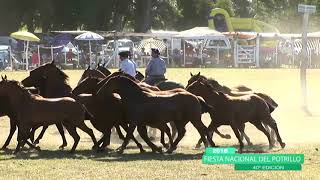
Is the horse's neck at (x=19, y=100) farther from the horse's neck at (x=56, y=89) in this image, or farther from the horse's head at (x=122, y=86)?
the horse's neck at (x=56, y=89)

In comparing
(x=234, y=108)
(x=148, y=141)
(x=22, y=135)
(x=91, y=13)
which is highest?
(x=91, y=13)

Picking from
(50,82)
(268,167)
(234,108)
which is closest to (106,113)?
(50,82)

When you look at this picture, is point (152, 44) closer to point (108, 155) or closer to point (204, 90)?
point (204, 90)

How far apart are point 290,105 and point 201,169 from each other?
12952mm

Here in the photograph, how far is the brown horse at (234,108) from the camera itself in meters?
13.6

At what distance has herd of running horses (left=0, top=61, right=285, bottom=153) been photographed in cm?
1308

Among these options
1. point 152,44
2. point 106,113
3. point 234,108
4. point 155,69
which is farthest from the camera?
point 152,44

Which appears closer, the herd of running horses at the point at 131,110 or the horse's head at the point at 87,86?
the herd of running horses at the point at 131,110

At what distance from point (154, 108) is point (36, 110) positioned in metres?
2.29

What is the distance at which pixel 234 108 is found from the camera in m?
13.6

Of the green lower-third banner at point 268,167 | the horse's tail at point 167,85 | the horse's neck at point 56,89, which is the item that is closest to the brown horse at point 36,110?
the horse's neck at point 56,89

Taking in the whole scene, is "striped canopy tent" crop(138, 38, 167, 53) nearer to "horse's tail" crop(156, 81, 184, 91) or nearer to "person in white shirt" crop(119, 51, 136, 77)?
"person in white shirt" crop(119, 51, 136, 77)

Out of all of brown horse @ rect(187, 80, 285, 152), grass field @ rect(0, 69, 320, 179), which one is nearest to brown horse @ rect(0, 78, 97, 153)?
grass field @ rect(0, 69, 320, 179)

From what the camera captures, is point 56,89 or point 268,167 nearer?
point 268,167
